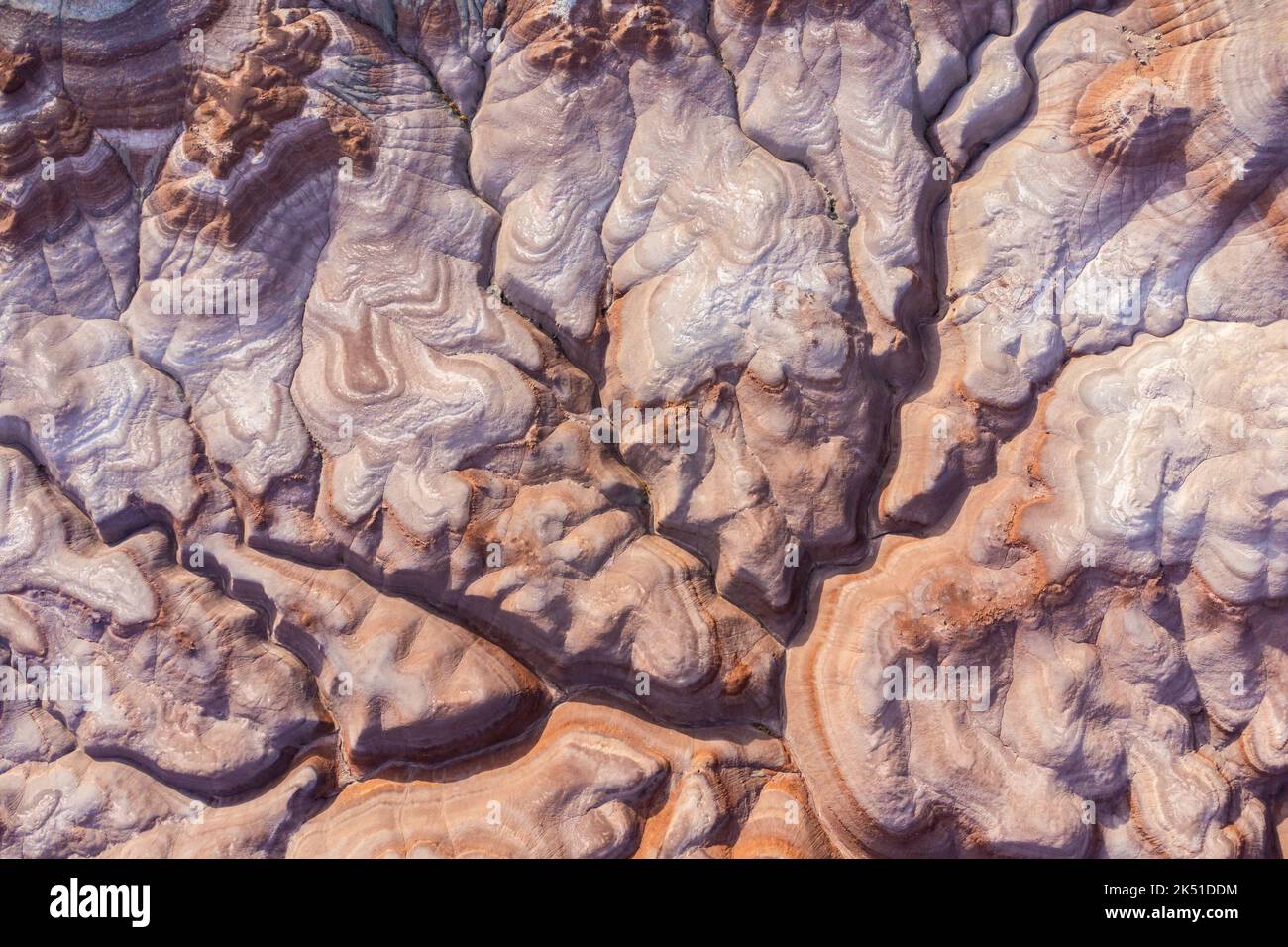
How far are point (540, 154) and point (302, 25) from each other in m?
0.96

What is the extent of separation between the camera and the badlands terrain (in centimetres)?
303

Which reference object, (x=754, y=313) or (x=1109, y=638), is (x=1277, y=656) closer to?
(x=1109, y=638)

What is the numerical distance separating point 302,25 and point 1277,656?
4024 mm

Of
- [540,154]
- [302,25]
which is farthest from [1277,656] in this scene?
[302,25]

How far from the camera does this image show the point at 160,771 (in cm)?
316

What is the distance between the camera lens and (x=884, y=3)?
3.33 m

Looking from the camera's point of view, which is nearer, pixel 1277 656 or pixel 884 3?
pixel 1277 656

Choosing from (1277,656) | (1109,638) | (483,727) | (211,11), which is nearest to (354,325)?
(211,11)

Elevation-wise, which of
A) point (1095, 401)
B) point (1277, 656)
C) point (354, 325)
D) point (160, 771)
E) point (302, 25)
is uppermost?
point (302, 25)

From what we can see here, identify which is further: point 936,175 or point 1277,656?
point 936,175

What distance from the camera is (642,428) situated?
3.19 metres

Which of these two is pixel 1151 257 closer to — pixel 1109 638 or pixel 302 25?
pixel 1109 638

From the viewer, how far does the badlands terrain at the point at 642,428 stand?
9.93 feet

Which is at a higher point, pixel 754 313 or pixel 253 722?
pixel 754 313
